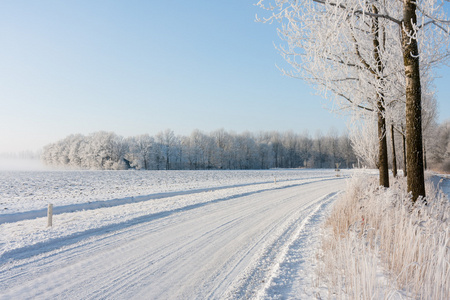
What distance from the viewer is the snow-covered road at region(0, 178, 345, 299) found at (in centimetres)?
391

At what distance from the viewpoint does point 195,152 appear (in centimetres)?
8681

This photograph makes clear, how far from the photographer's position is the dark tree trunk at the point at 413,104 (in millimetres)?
4871

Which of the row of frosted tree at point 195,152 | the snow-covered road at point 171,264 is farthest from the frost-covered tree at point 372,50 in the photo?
the row of frosted tree at point 195,152

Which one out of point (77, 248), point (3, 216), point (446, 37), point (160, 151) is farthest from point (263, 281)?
point (160, 151)

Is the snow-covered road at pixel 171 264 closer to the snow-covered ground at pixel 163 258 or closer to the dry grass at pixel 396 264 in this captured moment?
the snow-covered ground at pixel 163 258

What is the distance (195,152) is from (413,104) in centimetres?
8303

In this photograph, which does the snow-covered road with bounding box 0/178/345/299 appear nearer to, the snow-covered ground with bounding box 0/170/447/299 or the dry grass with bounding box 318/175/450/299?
the snow-covered ground with bounding box 0/170/447/299

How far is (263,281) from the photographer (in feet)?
13.7

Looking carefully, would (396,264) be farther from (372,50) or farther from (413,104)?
(372,50)

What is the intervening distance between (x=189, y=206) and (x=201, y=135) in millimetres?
81634

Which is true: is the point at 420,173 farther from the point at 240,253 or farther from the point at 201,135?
the point at 201,135

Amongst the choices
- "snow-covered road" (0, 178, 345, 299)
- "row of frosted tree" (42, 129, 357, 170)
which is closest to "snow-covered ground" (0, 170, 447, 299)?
"snow-covered road" (0, 178, 345, 299)

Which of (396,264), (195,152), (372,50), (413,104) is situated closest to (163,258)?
(396,264)

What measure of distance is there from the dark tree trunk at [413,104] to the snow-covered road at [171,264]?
2.58 m
